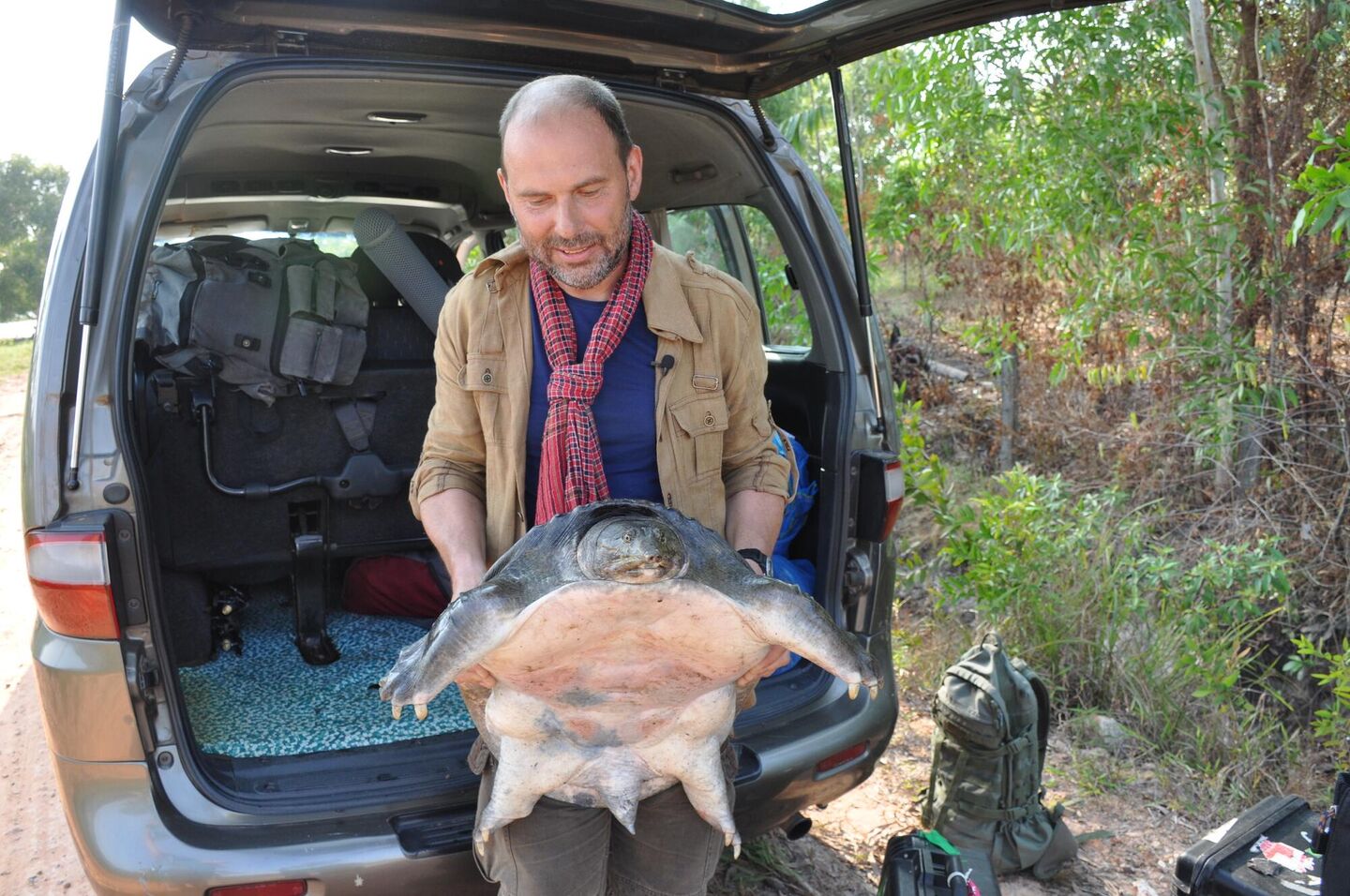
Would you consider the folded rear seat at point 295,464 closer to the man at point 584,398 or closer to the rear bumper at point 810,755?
the man at point 584,398

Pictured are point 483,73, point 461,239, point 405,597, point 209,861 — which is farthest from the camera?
point 461,239

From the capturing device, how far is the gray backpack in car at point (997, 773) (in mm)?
2945

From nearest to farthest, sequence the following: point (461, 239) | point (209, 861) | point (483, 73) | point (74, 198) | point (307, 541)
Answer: point (209, 861)
point (74, 198)
point (483, 73)
point (307, 541)
point (461, 239)

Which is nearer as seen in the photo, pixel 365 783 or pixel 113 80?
pixel 113 80

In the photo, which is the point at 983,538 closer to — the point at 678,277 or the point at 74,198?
the point at 678,277

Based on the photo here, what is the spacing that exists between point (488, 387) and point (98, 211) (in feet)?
2.76

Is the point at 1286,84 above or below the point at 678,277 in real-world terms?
above

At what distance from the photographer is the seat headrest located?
12.6ft

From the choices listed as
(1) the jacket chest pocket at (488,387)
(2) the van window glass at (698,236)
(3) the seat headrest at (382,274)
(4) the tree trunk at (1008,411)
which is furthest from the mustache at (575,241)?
(4) the tree trunk at (1008,411)

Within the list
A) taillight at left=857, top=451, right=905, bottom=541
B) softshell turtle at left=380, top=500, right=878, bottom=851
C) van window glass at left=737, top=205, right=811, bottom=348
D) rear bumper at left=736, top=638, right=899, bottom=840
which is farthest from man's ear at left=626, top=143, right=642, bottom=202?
van window glass at left=737, top=205, right=811, bottom=348

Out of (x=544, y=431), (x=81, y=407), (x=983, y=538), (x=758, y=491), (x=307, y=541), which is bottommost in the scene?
(x=983, y=538)

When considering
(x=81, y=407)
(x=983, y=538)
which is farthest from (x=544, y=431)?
(x=983, y=538)

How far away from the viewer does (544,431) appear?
195cm

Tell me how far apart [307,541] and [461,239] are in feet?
7.51
